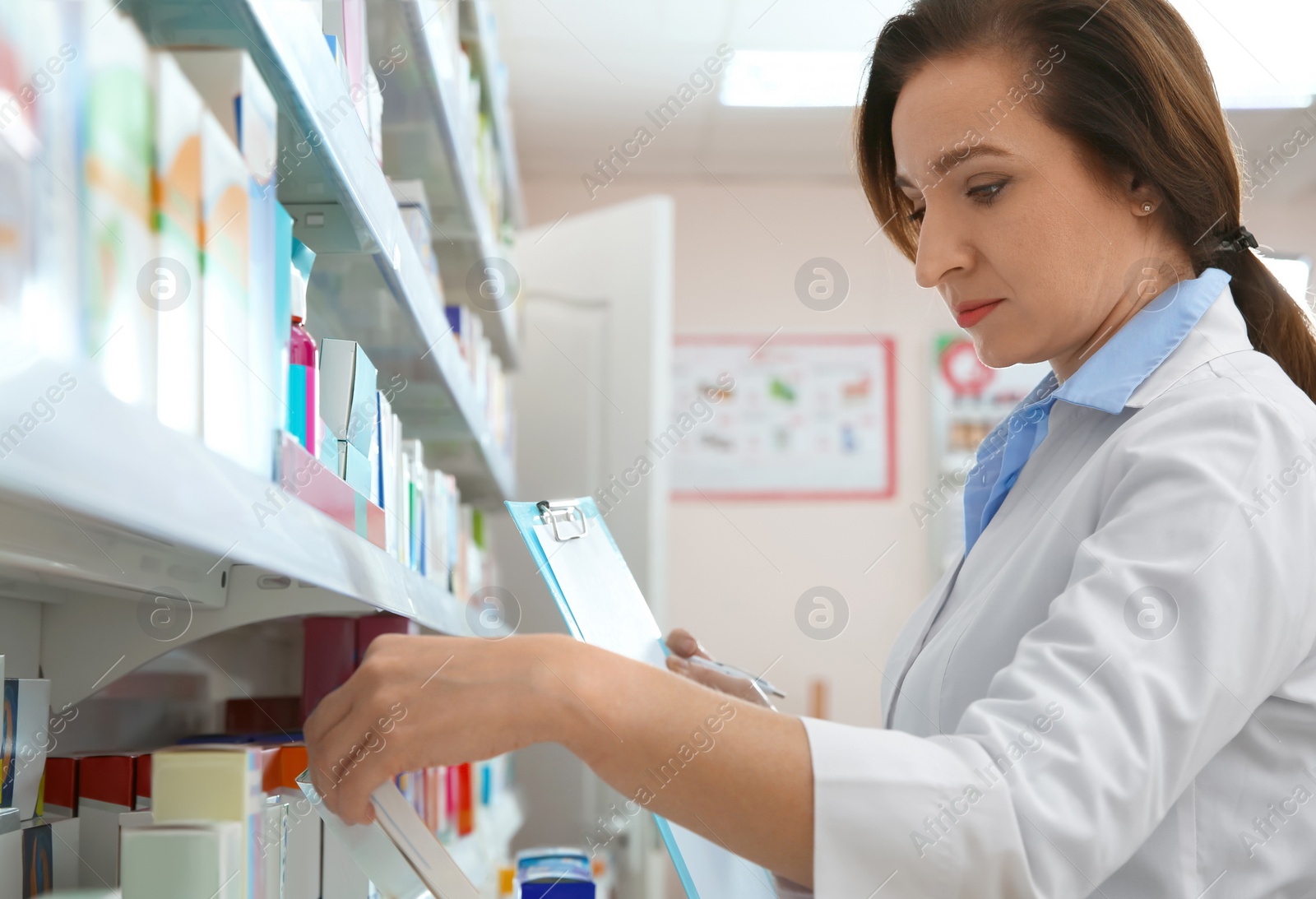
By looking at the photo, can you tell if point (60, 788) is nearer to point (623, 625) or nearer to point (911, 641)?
point (623, 625)

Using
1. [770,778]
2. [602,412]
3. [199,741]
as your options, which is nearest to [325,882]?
[199,741]

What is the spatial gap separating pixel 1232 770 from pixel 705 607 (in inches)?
145

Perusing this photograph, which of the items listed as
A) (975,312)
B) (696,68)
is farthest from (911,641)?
(696,68)

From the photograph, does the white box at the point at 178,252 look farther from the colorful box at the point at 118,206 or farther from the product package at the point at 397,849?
the product package at the point at 397,849

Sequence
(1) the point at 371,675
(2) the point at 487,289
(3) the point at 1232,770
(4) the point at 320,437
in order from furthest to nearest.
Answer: (2) the point at 487,289, (4) the point at 320,437, (3) the point at 1232,770, (1) the point at 371,675

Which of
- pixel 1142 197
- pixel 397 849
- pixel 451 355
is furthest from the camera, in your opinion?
pixel 451 355

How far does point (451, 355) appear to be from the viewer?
1592 mm

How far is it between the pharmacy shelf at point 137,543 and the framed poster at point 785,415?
3245mm

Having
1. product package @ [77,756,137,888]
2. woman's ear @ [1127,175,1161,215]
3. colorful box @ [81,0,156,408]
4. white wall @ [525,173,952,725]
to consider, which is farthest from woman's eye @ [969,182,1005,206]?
white wall @ [525,173,952,725]

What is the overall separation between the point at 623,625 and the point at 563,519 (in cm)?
14

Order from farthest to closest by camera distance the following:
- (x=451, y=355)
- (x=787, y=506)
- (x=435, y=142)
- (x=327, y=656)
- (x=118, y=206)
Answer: (x=787, y=506), (x=435, y=142), (x=451, y=355), (x=327, y=656), (x=118, y=206)

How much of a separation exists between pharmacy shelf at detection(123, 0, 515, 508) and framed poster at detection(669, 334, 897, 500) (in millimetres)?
2448

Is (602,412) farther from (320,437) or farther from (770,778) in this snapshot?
(770,778)

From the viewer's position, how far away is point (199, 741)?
92 cm
